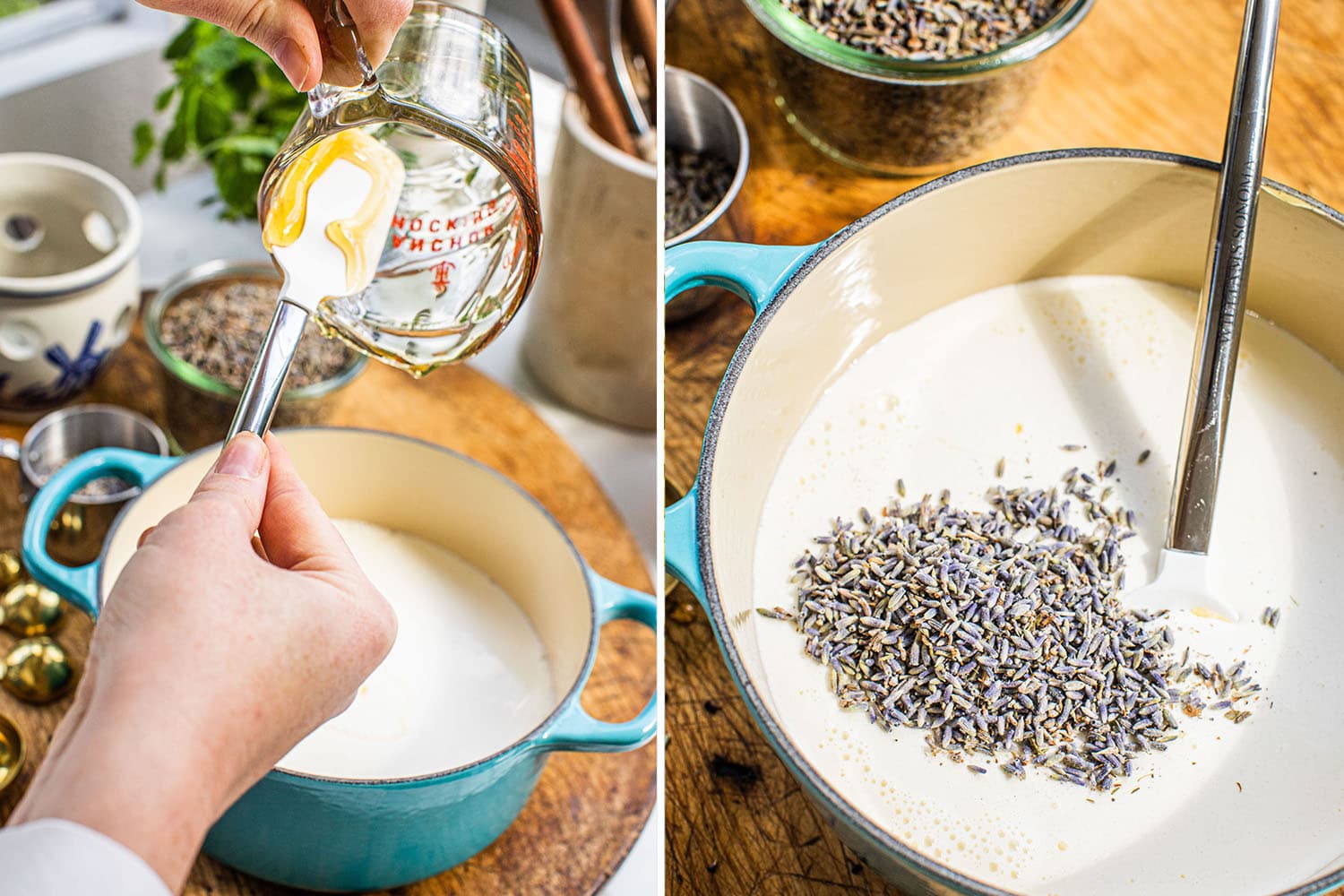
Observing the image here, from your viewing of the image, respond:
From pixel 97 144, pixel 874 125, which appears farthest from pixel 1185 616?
pixel 97 144

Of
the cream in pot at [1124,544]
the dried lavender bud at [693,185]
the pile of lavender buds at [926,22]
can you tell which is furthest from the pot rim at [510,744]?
the pile of lavender buds at [926,22]

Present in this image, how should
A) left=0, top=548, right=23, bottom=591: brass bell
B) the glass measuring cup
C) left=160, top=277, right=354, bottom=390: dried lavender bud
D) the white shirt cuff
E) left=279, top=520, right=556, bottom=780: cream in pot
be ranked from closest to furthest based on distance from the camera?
the white shirt cuff, the glass measuring cup, left=279, top=520, right=556, bottom=780: cream in pot, left=0, top=548, right=23, bottom=591: brass bell, left=160, top=277, right=354, bottom=390: dried lavender bud

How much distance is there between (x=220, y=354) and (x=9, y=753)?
0.32 meters

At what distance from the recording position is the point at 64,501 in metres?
0.71

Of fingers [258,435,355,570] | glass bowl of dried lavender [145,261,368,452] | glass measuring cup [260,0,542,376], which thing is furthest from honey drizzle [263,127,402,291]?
glass bowl of dried lavender [145,261,368,452]

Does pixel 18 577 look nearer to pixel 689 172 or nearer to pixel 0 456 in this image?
pixel 0 456

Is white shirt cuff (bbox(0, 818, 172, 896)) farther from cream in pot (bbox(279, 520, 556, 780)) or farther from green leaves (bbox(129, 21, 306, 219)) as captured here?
green leaves (bbox(129, 21, 306, 219))

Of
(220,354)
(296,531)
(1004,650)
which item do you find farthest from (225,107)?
(1004,650)

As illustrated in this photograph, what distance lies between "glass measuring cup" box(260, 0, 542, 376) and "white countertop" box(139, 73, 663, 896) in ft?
0.72

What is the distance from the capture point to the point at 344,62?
575 mm

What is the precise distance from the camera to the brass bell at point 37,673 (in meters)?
0.77

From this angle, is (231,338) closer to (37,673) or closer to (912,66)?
(37,673)

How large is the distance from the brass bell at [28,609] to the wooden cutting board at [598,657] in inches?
0.5

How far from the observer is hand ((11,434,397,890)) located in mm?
407
